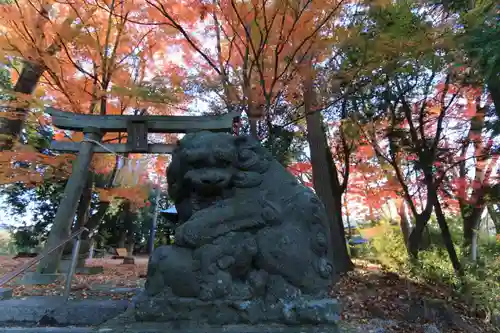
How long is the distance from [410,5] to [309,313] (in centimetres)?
596

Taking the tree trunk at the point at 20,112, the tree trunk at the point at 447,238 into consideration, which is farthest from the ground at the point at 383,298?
the tree trunk at the point at 20,112

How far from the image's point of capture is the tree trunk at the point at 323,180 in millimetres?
7262

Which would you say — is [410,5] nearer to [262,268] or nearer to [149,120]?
[149,120]

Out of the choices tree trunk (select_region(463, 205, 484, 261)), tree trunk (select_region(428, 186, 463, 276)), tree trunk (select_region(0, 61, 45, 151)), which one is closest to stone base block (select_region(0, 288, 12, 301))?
tree trunk (select_region(0, 61, 45, 151))

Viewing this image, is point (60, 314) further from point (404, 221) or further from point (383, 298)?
point (404, 221)

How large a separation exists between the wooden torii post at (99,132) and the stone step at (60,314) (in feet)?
7.00

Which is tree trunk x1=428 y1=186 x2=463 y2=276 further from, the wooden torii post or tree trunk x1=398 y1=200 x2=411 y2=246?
the wooden torii post

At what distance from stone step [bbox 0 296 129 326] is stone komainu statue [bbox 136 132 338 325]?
1.73 metres

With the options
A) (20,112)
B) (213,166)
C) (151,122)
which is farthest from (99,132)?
(213,166)

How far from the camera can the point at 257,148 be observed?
2.81 m

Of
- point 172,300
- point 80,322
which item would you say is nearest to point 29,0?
point 80,322

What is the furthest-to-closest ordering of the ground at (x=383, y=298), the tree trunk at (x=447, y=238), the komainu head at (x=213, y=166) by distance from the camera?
the tree trunk at (x=447, y=238), the ground at (x=383, y=298), the komainu head at (x=213, y=166)

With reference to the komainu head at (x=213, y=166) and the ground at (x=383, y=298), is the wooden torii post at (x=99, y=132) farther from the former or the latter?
the komainu head at (x=213, y=166)

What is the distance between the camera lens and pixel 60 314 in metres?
3.51
